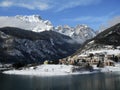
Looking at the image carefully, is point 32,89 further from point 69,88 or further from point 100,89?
point 100,89

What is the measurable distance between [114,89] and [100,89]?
594 centimetres

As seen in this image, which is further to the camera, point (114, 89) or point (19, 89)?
point (19, 89)

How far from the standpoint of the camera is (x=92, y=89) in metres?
121

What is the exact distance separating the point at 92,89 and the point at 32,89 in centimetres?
2451

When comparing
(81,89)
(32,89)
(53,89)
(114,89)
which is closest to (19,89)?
(32,89)

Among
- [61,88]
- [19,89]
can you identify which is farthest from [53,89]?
[19,89]

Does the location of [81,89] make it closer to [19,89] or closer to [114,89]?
[114,89]

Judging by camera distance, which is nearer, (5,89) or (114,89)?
(114,89)

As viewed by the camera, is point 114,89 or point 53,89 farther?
point 53,89

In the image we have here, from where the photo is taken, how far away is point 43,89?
12719 cm

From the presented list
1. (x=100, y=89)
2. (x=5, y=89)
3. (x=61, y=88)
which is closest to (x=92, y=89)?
(x=100, y=89)

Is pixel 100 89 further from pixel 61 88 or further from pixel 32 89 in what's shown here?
pixel 32 89

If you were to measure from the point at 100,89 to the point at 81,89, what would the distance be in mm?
7494

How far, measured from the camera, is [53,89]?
4924 inches
